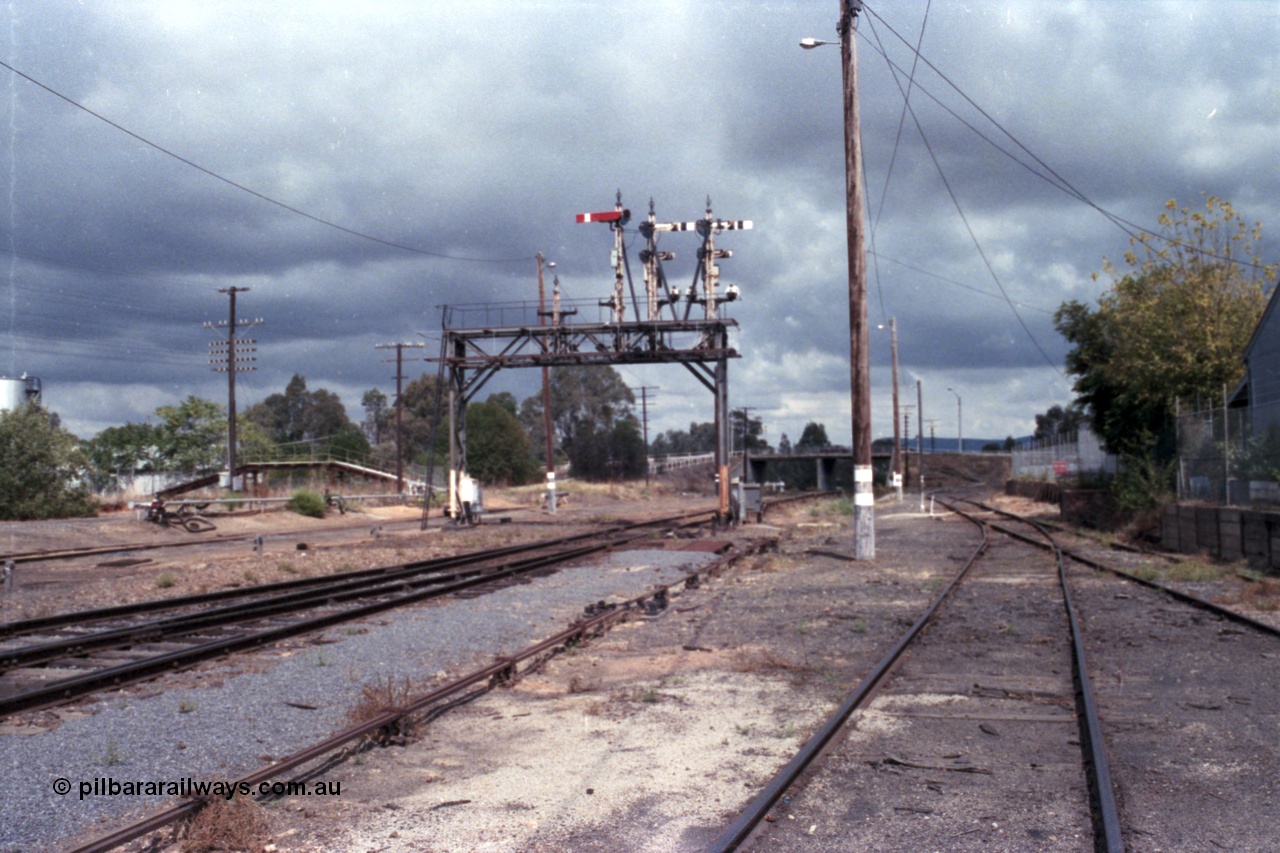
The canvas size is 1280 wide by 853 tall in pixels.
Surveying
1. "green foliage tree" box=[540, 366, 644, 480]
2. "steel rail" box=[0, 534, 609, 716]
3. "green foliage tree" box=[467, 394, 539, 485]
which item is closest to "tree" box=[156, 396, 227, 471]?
"green foliage tree" box=[467, 394, 539, 485]

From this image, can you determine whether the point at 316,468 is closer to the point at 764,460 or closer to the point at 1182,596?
the point at 764,460

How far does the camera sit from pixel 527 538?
28.9 meters

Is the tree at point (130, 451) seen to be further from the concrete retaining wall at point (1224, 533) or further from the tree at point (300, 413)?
the concrete retaining wall at point (1224, 533)

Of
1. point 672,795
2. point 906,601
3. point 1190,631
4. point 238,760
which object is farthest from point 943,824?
point 906,601

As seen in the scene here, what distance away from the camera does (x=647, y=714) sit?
26.8 ft

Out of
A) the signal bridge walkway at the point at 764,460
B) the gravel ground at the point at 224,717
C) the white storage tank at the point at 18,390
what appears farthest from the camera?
the signal bridge walkway at the point at 764,460

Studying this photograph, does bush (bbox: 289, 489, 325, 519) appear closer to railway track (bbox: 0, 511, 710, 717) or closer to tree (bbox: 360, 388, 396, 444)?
railway track (bbox: 0, 511, 710, 717)

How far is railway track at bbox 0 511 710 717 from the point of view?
941 centimetres

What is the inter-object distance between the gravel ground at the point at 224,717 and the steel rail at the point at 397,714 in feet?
1.14

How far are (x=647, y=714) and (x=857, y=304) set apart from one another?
1486 centimetres

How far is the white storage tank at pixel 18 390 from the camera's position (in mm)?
57353

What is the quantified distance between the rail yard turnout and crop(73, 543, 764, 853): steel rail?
0.09ft

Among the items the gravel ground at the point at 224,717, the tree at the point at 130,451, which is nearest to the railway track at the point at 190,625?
the gravel ground at the point at 224,717

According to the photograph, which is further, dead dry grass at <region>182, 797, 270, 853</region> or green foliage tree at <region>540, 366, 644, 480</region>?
green foliage tree at <region>540, 366, 644, 480</region>
